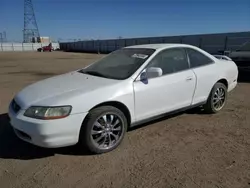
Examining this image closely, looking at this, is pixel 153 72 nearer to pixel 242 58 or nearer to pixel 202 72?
pixel 202 72

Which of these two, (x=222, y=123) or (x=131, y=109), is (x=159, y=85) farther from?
(x=222, y=123)

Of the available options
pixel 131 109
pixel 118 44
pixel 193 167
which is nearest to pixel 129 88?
pixel 131 109

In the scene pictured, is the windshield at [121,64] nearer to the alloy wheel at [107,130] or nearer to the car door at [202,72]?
the alloy wheel at [107,130]

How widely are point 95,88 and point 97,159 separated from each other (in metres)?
0.96

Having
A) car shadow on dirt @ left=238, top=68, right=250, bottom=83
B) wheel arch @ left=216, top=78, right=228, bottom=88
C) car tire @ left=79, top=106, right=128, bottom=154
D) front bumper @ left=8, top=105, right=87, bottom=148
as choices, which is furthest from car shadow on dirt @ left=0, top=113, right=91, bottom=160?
car shadow on dirt @ left=238, top=68, right=250, bottom=83

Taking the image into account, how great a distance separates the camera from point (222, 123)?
15.9 ft

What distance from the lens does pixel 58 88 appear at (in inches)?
150

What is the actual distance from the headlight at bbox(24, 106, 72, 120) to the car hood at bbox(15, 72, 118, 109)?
0.45 feet

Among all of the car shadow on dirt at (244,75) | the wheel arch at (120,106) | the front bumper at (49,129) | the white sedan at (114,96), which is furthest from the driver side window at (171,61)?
the car shadow on dirt at (244,75)

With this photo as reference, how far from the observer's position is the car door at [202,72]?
4.85 metres

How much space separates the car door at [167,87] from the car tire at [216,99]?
666mm

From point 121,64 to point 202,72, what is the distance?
156cm

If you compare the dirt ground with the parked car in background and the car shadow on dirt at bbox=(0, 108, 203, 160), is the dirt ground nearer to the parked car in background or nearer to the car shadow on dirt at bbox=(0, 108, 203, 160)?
the car shadow on dirt at bbox=(0, 108, 203, 160)

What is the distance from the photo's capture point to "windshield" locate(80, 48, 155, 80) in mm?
4143
